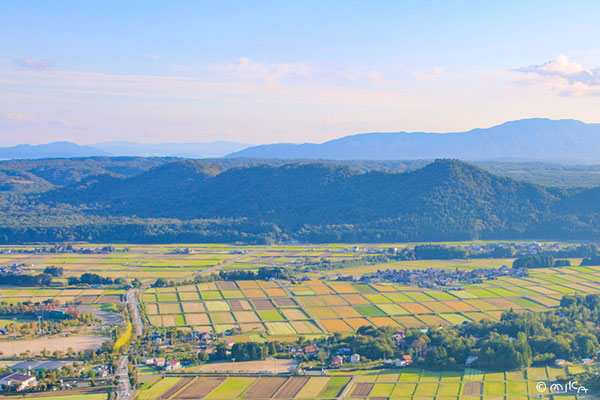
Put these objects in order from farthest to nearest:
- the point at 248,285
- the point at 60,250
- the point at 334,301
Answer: the point at 60,250 → the point at 248,285 → the point at 334,301

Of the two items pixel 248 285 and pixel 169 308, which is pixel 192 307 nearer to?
pixel 169 308

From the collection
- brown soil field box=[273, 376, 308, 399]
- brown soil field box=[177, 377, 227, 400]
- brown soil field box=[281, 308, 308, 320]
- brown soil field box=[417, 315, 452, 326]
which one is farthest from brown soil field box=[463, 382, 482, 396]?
brown soil field box=[281, 308, 308, 320]

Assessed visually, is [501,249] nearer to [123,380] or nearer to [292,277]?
[292,277]

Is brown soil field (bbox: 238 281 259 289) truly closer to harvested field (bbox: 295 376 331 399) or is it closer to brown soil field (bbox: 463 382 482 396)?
harvested field (bbox: 295 376 331 399)

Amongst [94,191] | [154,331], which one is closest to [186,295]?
[154,331]

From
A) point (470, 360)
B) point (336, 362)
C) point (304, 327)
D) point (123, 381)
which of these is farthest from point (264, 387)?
point (304, 327)

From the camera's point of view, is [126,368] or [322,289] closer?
[126,368]

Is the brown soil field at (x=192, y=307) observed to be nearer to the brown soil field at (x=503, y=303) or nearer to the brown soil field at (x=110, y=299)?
the brown soil field at (x=110, y=299)

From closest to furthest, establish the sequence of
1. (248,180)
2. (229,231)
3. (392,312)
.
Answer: (392,312)
(229,231)
(248,180)
